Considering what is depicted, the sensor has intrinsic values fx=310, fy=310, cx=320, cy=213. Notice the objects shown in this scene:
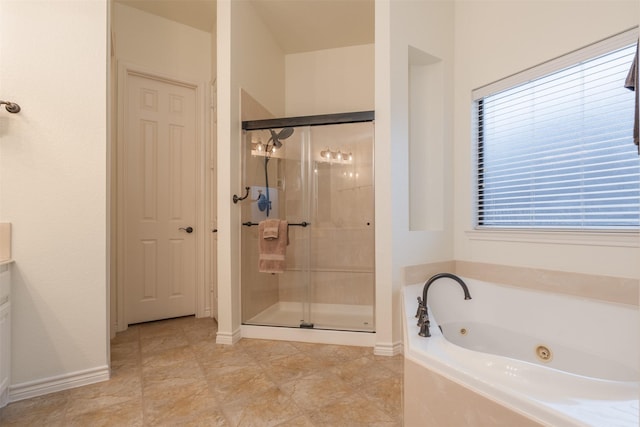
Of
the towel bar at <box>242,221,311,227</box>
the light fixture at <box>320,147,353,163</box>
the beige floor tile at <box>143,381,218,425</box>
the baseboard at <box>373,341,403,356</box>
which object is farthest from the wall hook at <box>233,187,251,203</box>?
the baseboard at <box>373,341,403,356</box>

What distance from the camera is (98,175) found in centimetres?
185

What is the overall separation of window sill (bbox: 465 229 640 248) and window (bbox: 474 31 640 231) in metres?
0.04

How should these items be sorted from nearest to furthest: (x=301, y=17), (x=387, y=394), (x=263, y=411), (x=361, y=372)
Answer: (x=263, y=411), (x=387, y=394), (x=361, y=372), (x=301, y=17)

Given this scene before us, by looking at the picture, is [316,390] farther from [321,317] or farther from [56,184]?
[56,184]

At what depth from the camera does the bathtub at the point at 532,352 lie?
2.63 ft

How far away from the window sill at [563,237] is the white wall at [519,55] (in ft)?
0.08

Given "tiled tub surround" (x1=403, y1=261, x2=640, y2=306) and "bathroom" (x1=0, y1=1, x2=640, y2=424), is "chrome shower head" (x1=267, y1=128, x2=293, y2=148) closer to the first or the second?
"bathroom" (x1=0, y1=1, x2=640, y2=424)

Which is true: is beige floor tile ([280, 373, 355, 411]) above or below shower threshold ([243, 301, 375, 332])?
below

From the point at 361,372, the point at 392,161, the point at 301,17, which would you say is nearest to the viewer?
the point at 361,372

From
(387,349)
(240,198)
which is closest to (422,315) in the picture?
(387,349)

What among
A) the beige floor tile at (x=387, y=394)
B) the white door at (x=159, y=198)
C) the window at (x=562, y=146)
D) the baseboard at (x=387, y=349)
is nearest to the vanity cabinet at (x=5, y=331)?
the white door at (x=159, y=198)

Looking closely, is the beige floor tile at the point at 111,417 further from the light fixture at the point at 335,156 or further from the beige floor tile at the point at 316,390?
the light fixture at the point at 335,156

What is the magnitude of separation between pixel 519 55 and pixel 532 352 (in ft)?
6.27

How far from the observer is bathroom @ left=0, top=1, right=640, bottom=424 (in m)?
1.67
